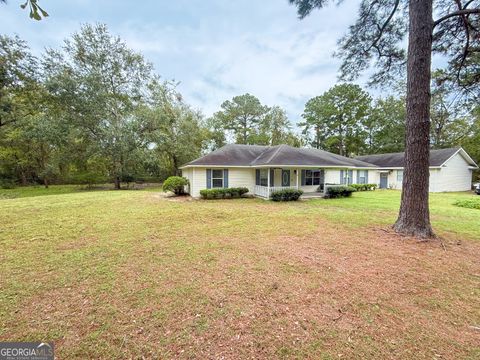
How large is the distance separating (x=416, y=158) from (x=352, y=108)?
93.9ft

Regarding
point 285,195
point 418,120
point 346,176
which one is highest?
point 418,120

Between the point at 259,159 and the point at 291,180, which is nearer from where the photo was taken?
the point at 291,180

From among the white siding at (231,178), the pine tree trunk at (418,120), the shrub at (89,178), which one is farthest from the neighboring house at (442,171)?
the shrub at (89,178)

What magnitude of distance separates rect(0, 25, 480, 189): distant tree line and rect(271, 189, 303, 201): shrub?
9635mm

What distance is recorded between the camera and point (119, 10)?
8.81 m

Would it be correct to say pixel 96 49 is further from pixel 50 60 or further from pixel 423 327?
pixel 423 327

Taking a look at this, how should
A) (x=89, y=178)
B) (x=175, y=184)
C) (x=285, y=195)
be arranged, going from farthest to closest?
(x=89, y=178), (x=175, y=184), (x=285, y=195)

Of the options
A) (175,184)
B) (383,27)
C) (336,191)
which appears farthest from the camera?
(175,184)

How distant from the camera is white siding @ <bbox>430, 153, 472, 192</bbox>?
60.8ft

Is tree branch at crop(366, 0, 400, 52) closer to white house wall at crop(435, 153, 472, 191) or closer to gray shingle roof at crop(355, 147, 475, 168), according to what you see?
gray shingle roof at crop(355, 147, 475, 168)

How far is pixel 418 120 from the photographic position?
5.64m

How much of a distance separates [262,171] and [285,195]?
3.09 m

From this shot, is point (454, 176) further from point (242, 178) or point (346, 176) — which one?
point (242, 178)

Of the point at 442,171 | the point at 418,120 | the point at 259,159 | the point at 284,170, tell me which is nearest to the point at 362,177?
the point at 442,171
